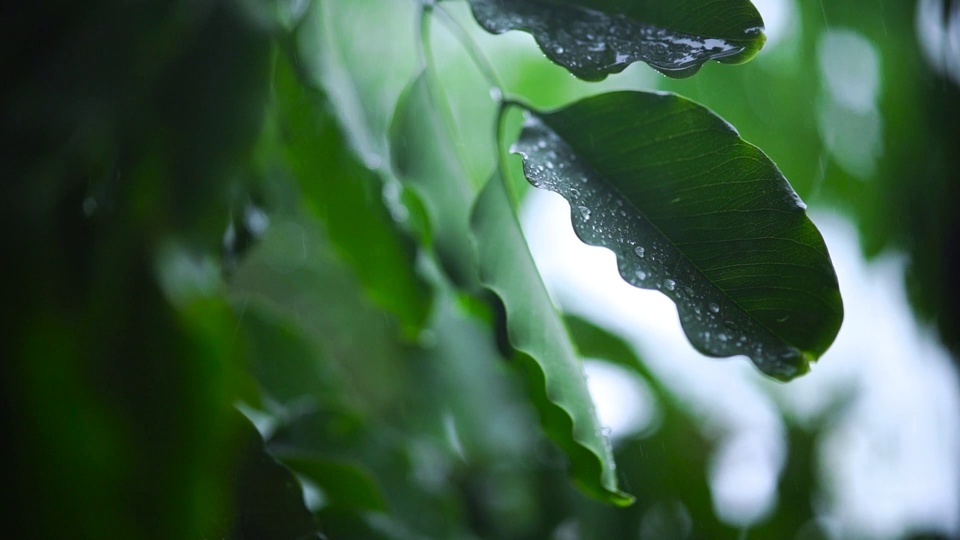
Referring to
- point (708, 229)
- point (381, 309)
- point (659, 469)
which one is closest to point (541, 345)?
point (708, 229)

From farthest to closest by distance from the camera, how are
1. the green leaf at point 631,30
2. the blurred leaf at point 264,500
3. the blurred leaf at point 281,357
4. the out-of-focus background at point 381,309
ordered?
1. the blurred leaf at point 281,357
2. the out-of-focus background at point 381,309
3. the blurred leaf at point 264,500
4. the green leaf at point 631,30

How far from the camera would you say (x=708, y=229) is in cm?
38

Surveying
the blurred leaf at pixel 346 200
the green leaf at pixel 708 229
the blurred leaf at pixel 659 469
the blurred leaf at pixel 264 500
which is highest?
the green leaf at pixel 708 229

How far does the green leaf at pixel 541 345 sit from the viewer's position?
1.34 feet

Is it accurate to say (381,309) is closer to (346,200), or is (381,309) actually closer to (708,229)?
(346,200)

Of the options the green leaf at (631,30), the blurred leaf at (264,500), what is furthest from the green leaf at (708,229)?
the blurred leaf at (264,500)

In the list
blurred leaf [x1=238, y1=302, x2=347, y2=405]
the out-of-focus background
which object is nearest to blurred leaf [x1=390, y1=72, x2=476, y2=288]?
the out-of-focus background

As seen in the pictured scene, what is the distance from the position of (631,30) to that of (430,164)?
0.22 metres

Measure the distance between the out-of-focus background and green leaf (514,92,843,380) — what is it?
32 millimetres

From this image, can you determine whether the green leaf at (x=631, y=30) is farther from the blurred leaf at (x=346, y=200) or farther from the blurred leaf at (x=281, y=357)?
the blurred leaf at (x=281, y=357)

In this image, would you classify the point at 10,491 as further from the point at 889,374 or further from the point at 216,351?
the point at 889,374

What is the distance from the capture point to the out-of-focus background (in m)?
0.60

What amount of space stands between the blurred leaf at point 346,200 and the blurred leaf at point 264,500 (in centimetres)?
17

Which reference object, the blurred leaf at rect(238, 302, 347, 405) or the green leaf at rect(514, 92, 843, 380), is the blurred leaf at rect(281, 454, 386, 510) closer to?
the blurred leaf at rect(238, 302, 347, 405)
